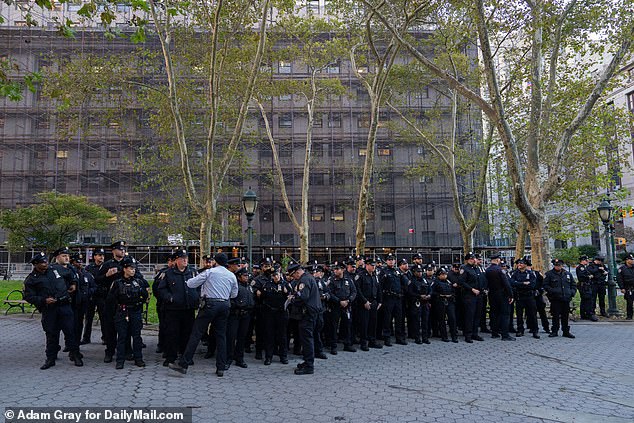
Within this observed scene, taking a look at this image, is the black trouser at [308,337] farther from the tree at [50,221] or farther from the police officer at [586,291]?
the tree at [50,221]

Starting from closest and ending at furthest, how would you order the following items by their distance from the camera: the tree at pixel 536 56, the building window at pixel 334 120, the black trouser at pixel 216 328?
the black trouser at pixel 216 328
the tree at pixel 536 56
the building window at pixel 334 120

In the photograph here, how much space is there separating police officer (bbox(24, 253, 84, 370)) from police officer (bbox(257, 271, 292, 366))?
3.25 metres

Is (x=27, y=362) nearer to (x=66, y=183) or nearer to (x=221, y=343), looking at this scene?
(x=221, y=343)

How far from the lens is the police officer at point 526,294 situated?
10.8 m

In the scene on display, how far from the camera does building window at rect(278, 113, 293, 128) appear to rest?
118 ft

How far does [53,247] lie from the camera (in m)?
25.9

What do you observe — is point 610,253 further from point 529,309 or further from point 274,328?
point 274,328

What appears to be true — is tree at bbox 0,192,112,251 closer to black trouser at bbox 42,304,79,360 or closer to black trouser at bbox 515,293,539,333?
black trouser at bbox 42,304,79,360

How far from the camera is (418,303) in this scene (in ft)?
33.8

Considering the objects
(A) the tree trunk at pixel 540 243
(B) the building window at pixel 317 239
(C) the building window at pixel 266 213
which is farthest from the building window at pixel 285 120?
(A) the tree trunk at pixel 540 243

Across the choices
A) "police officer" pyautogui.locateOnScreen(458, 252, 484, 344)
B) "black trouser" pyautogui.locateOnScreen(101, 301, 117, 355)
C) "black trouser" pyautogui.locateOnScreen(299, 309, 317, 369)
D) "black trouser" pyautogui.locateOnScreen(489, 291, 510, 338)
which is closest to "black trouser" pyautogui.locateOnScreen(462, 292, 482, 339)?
"police officer" pyautogui.locateOnScreen(458, 252, 484, 344)

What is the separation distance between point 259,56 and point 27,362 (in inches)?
393

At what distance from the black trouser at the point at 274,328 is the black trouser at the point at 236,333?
0.40m

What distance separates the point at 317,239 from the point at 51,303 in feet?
94.8
